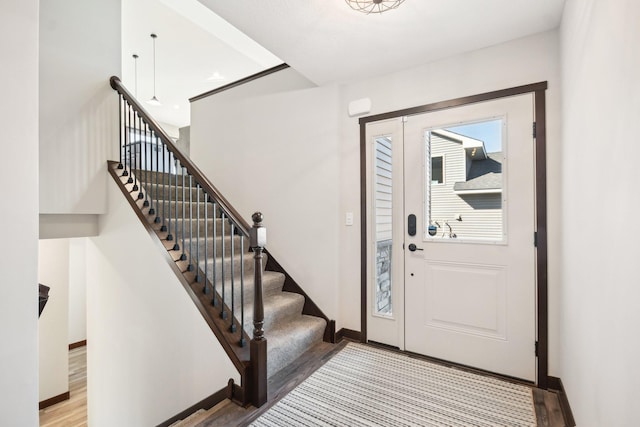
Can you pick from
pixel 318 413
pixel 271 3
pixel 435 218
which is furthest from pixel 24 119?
pixel 435 218

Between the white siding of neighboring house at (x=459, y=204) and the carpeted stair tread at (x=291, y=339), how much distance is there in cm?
140

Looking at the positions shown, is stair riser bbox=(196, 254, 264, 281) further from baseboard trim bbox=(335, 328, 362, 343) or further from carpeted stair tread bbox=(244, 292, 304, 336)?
baseboard trim bbox=(335, 328, 362, 343)

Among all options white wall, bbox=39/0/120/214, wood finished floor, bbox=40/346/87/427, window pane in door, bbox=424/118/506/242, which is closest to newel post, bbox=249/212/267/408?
window pane in door, bbox=424/118/506/242

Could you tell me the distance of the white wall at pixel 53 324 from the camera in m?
3.56

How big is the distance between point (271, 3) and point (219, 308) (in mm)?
2046

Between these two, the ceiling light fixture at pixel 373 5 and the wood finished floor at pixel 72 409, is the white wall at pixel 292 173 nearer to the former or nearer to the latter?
the ceiling light fixture at pixel 373 5

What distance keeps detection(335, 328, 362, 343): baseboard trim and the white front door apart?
1.53ft

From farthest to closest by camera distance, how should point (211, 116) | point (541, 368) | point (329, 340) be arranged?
point (211, 116) < point (329, 340) < point (541, 368)

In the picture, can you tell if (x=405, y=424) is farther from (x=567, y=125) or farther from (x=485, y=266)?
(x=567, y=125)

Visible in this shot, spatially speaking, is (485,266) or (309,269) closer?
(485,266)

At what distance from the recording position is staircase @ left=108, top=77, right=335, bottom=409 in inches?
78.4

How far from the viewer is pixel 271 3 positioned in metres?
1.85

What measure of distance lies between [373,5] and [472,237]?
1782 millimetres

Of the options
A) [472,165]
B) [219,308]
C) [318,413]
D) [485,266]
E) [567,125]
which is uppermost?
[567,125]
